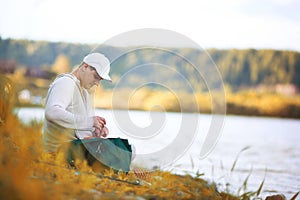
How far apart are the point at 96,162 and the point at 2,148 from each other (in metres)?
1.07

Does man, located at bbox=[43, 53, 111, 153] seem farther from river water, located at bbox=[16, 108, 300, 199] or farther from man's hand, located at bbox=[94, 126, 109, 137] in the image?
river water, located at bbox=[16, 108, 300, 199]

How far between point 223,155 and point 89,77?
18.4 ft

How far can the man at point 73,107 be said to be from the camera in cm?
346

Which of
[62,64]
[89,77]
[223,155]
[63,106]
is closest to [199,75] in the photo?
[223,155]

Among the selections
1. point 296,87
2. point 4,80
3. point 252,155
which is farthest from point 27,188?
point 296,87

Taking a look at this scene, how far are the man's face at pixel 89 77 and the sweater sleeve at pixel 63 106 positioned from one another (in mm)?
143

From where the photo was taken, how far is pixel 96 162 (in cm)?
353

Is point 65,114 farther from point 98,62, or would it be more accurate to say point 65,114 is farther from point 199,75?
point 199,75

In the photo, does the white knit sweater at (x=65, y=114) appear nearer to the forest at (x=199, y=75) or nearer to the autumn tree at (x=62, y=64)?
the forest at (x=199, y=75)

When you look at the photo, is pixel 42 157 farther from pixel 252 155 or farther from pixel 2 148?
pixel 252 155

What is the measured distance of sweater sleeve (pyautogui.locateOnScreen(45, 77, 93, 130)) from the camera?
3.43m

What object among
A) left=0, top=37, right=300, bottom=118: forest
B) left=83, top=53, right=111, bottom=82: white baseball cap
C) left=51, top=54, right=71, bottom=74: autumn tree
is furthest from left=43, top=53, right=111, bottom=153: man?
left=51, top=54, right=71, bottom=74: autumn tree

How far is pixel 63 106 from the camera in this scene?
3473mm

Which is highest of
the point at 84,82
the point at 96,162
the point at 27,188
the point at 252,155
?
the point at 84,82
